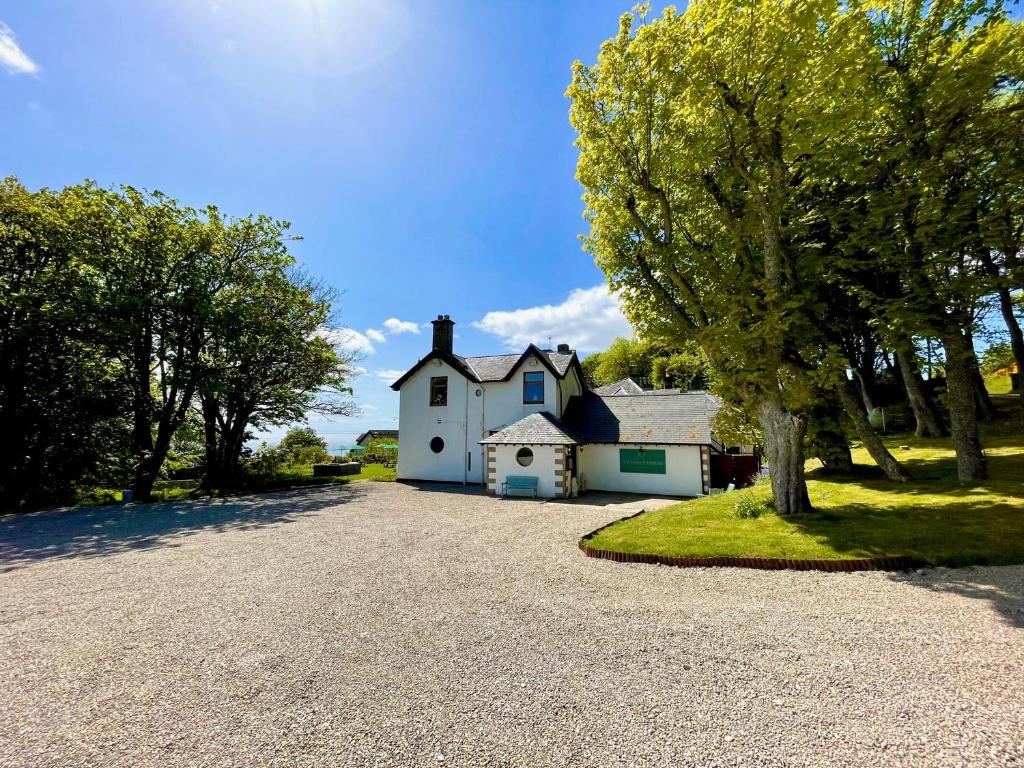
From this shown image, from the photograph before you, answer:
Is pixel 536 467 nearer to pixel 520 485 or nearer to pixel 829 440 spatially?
pixel 520 485

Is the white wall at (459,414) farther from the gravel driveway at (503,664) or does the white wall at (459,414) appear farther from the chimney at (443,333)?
the gravel driveway at (503,664)

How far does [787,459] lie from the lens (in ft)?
32.4

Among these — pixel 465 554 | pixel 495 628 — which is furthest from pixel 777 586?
pixel 465 554

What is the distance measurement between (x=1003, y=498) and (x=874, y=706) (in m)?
9.69

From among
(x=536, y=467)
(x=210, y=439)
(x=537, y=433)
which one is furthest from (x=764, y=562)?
(x=210, y=439)

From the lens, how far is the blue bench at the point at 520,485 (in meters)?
17.3

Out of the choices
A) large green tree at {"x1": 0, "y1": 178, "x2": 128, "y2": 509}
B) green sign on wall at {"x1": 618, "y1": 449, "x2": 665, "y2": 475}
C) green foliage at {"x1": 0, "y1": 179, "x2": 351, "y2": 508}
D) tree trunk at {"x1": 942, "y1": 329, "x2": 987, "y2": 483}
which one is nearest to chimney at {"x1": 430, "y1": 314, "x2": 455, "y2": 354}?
green foliage at {"x1": 0, "y1": 179, "x2": 351, "y2": 508}

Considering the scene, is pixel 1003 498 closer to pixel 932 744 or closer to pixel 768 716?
pixel 932 744

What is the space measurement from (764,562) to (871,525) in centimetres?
324

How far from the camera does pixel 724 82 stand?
31.0 feet

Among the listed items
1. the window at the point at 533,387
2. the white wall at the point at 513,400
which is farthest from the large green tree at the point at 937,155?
the window at the point at 533,387

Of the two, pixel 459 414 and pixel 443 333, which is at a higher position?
pixel 443 333

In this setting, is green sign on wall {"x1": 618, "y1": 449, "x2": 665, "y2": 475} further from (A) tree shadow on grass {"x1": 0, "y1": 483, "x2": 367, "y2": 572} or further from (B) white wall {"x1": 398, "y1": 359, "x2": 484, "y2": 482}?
(A) tree shadow on grass {"x1": 0, "y1": 483, "x2": 367, "y2": 572}

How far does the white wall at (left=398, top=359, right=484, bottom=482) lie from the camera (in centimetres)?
2252
